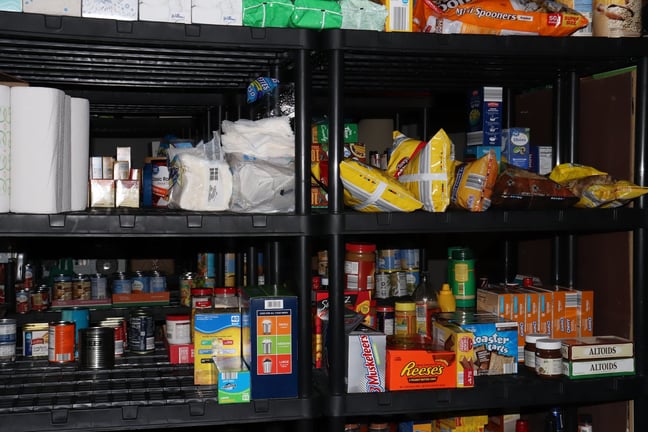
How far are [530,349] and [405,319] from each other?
401 mm

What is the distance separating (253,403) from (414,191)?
77cm

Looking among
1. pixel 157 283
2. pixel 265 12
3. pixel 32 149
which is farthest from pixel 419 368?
pixel 157 283

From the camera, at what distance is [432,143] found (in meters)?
2.07

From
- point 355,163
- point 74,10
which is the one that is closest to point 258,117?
point 355,163

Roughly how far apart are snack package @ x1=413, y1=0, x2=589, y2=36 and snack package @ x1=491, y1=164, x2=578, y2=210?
→ 17.0 inches

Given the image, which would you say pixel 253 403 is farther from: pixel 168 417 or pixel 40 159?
pixel 40 159

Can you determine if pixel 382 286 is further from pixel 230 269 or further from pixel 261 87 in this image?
pixel 261 87

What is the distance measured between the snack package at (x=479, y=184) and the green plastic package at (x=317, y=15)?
576 mm

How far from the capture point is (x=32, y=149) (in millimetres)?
1792

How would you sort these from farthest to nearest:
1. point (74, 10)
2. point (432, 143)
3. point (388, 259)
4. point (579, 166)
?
point (388, 259)
point (579, 166)
point (432, 143)
point (74, 10)

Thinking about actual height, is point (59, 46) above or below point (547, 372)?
above

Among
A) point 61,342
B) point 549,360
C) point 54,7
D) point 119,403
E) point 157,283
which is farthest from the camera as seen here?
point 157,283

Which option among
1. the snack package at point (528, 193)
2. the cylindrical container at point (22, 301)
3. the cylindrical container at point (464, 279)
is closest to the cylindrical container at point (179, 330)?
the cylindrical container at point (464, 279)

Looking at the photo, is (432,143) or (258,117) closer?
(432,143)
